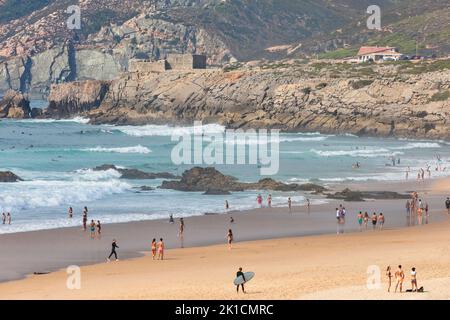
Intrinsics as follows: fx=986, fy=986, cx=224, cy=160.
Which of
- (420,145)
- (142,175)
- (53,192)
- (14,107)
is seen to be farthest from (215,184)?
(14,107)

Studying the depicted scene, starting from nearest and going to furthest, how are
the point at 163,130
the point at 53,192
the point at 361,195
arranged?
the point at 53,192, the point at 361,195, the point at 163,130

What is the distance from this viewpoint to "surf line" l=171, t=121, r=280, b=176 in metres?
65.2

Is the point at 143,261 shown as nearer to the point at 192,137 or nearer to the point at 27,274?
the point at 27,274

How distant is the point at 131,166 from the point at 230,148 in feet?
54.3

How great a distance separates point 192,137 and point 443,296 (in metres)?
74.4

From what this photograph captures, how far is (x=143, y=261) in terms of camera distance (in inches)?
1102

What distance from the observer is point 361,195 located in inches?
1747

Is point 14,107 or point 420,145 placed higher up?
point 14,107

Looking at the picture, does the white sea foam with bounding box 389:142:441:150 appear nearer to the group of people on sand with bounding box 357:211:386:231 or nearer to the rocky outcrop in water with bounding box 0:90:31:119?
the group of people on sand with bounding box 357:211:386:231

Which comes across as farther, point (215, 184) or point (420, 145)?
point (420, 145)

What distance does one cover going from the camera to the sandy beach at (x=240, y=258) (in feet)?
73.4

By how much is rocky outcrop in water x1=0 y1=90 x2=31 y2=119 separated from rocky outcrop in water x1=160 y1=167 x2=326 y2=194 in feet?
270

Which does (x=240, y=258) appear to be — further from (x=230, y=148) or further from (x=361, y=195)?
(x=230, y=148)
